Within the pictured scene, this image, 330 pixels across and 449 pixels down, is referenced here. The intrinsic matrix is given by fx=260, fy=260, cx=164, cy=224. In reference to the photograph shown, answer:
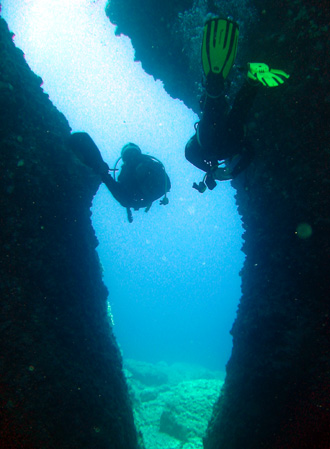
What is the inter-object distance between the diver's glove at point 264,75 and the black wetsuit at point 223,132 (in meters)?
0.10

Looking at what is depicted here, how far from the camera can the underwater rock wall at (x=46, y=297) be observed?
2852 millimetres

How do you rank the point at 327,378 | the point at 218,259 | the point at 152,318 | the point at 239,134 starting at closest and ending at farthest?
the point at 327,378
the point at 239,134
the point at 152,318
the point at 218,259

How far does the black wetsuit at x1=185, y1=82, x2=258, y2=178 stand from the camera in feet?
10.6

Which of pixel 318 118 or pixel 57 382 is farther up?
pixel 318 118

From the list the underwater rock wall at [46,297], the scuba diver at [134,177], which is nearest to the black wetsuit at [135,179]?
the scuba diver at [134,177]

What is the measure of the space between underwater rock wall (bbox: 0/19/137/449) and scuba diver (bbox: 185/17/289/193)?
7.14 feet

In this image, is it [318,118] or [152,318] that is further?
[152,318]

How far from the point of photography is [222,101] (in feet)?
10.7

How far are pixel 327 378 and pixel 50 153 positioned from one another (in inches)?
183

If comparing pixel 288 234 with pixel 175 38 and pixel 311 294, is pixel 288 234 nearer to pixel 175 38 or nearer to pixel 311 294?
pixel 311 294

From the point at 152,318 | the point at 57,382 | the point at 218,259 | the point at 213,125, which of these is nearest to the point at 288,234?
the point at 213,125

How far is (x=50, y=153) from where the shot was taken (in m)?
3.93

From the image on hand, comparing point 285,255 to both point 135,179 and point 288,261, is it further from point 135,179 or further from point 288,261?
point 135,179

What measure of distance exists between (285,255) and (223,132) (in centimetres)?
189
